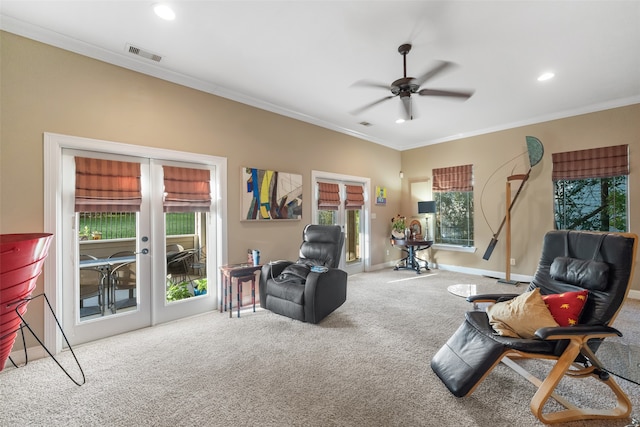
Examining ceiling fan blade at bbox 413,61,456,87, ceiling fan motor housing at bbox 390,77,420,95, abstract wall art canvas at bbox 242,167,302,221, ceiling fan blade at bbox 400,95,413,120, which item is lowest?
abstract wall art canvas at bbox 242,167,302,221

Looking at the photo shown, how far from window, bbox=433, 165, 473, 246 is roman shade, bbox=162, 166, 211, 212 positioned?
4887 mm

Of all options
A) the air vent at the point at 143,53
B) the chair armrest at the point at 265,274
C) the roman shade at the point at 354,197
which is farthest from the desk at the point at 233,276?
the roman shade at the point at 354,197

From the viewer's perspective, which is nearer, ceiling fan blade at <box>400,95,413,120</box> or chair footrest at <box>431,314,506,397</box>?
chair footrest at <box>431,314,506,397</box>

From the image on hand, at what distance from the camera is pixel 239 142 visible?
12.5 ft

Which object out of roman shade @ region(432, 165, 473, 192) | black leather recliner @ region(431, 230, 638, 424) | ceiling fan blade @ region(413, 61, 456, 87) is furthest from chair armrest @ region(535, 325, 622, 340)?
roman shade @ region(432, 165, 473, 192)

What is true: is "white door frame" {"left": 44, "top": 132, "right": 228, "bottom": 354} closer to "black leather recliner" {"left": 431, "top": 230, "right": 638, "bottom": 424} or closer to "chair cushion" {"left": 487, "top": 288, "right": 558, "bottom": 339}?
"black leather recliner" {"left": 431, "top": 230, "right": 638, "bottom": 424}

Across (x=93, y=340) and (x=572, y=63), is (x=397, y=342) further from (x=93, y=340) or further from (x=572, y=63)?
(x=572, y=63)

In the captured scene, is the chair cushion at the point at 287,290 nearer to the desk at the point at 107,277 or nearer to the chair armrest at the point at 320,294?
the chair armrest at the point at 320,294

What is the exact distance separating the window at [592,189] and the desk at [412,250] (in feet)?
7.41

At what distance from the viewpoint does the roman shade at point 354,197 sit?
218 inches

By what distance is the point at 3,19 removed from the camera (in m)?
2.27

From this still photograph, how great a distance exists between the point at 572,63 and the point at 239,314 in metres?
4.85

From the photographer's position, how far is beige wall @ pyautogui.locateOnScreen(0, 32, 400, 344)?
2.35 metres

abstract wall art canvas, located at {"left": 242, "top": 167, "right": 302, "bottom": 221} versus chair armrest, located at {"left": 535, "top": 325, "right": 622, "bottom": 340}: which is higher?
abstract wall art canvas, located at {"left": 242, "top": 167, "right": 302, "bottom": 221}
